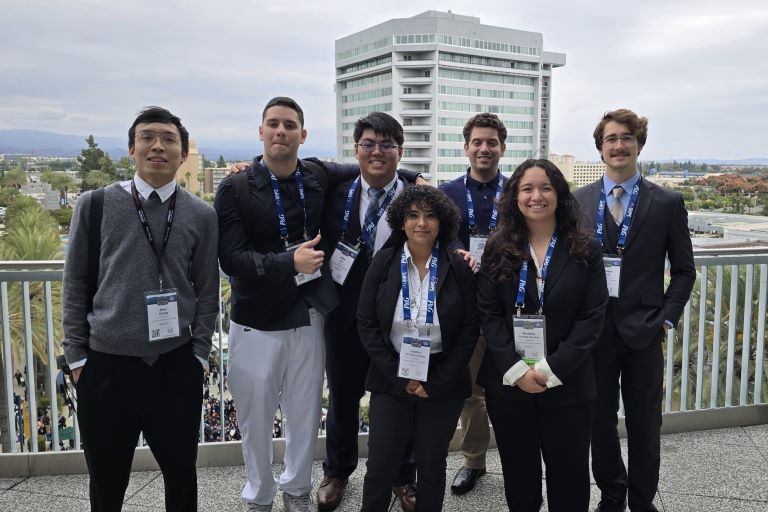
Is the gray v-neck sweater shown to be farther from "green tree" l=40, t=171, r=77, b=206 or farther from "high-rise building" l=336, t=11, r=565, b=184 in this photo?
"high-rise building" l=336, t=11, r=565, b=184

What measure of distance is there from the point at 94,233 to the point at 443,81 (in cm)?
10726

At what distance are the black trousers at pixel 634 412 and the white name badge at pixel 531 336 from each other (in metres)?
0.45

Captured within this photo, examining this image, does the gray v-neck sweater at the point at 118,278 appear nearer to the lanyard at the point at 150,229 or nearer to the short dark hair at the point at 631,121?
the lanyard at the point at 150,229

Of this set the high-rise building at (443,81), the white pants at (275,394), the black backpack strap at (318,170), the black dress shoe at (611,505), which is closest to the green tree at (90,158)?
the high-rise building at (443,81)

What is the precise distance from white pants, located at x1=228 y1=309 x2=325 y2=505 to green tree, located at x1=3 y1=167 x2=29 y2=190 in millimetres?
66453

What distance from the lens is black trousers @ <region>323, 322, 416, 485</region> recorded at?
9.79ft

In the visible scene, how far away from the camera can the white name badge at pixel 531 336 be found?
2.43 meters

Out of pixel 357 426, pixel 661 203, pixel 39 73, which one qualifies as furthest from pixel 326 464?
pixel 39 73

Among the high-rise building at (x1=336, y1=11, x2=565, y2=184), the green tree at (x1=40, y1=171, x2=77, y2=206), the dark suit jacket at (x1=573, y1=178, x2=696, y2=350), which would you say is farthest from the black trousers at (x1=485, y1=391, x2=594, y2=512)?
the high-rise building at (x1=336, y1=11, x2=565, y2=184)

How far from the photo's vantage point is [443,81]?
104 meters

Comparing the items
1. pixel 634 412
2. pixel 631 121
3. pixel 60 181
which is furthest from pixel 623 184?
pixel 60 181

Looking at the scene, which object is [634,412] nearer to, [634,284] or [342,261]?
[634,284]

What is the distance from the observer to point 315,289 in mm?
2803

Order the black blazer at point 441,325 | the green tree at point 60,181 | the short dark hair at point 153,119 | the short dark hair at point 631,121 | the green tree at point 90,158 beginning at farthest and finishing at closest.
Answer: the green tree at point 90,158 → the green tree at point 60,181 → the short dark hair at point 631,121 → the black blazer at point 441,325 → the short dark hair at point 153,119
